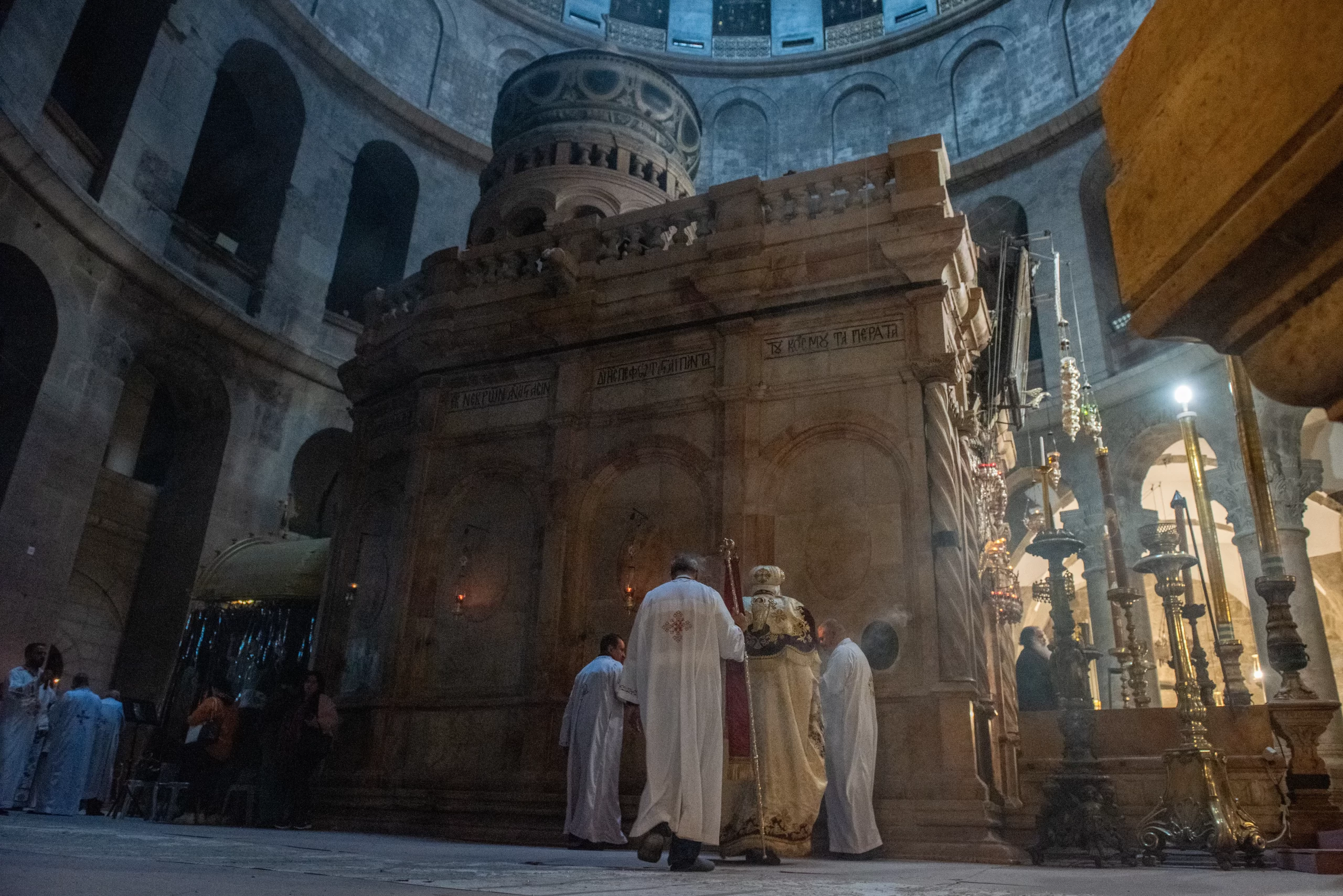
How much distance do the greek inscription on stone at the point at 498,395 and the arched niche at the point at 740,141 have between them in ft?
57.7

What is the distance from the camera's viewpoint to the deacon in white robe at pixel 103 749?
1183 cm

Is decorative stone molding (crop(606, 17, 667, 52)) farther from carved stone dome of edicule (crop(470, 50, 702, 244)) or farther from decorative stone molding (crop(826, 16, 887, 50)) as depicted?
carved stone dome of edicule (crop(470, 50, 702, 244))

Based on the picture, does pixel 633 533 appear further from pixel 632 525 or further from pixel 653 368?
pixel 653 368

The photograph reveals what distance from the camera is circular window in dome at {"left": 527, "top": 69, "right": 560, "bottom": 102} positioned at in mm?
18578

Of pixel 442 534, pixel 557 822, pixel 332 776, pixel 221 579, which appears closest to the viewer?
pixel 557 822

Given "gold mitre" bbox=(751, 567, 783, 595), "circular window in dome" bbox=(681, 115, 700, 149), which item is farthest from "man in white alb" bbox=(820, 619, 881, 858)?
"circular window in dome" bbox=(681, 115, 700, 149)

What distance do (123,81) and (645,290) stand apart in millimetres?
12987

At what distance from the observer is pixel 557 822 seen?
899cm

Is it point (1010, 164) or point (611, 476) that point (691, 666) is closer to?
point (611, 476)

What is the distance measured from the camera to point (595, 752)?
8086 mm

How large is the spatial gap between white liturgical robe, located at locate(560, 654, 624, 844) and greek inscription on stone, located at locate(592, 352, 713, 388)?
350 centimetres

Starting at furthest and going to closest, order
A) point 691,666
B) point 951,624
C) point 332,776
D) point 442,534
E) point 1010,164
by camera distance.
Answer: point 1010,164
point 442,534
point 332,776
point 951,624
point 691,666

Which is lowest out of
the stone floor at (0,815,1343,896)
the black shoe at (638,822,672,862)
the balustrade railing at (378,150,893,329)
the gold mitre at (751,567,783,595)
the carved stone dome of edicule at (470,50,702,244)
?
the stone floor at (0,815,1343,896)

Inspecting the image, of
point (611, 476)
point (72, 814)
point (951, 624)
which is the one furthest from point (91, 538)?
point (951, 624)
